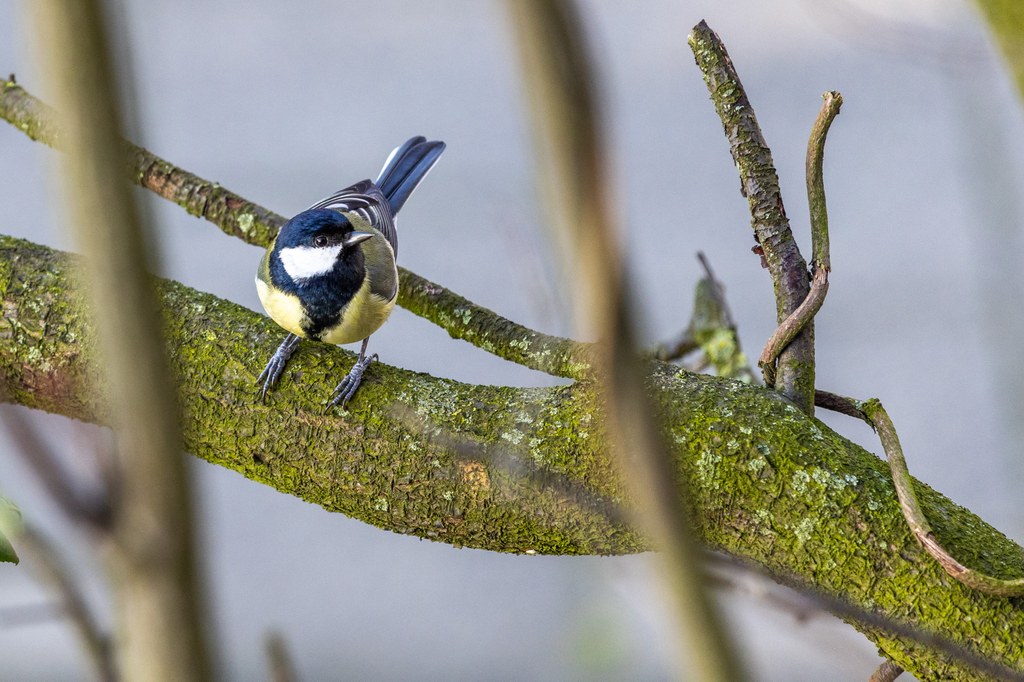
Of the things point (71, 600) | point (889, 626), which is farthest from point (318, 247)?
point (889, 626)

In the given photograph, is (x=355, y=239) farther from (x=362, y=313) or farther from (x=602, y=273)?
(x=602, y=273)

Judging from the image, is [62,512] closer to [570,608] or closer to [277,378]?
[570,608]

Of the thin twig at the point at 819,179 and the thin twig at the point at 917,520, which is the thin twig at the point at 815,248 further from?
the thin twig at the point at 917,520

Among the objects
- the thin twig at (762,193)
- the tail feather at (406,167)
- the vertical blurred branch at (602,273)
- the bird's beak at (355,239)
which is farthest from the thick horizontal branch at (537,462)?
the tail feather at (406,167)

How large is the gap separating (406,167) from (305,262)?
23.8 inches

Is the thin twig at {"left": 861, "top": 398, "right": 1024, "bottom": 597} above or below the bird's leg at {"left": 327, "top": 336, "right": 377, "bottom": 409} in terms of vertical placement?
below

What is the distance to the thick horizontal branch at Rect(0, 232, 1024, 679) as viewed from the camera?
3.27 ft

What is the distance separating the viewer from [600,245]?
0.32 metres

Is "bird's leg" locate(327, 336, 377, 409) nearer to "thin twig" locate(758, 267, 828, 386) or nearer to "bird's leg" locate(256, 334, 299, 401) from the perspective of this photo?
"bird's leg" locate(256, 334, 299, 401)

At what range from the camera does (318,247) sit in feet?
5.55

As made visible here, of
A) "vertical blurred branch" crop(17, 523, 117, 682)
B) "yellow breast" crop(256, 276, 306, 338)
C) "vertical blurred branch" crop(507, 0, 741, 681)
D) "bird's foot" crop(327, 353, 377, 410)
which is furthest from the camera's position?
"yellow breast" crop(256, 276, 306, 338)

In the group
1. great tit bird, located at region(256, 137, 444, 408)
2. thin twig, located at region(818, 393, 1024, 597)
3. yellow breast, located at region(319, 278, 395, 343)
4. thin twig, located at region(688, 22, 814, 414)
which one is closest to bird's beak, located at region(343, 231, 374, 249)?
great tit bird, located at region(256, 137, 444, 408)

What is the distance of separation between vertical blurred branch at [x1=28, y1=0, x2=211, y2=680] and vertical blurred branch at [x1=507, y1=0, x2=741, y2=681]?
15 centimetres

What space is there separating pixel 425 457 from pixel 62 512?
0.74m
